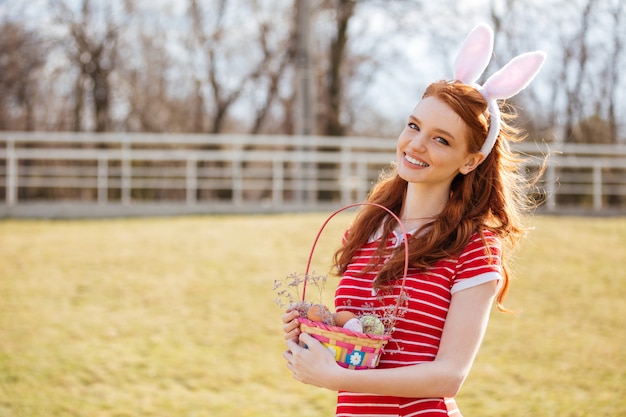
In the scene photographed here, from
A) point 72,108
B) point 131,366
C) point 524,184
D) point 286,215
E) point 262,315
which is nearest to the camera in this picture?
point 524,184

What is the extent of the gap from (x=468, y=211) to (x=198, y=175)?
48.5ft

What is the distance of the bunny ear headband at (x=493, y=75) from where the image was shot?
6.01ft

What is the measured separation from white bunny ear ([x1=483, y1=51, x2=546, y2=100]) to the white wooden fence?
9735 mm

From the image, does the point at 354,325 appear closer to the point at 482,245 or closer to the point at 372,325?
the point at 372,325

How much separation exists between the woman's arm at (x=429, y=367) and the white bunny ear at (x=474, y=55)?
2.02 feet

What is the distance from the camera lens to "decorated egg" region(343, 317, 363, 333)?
165 centimetres

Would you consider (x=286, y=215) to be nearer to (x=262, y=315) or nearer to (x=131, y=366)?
(x=262, y=315)

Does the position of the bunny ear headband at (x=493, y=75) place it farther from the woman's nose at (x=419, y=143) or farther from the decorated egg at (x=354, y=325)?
the decorated egg at (x=354, y=325)

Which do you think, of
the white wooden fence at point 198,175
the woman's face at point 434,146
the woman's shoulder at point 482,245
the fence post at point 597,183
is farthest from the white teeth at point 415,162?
the fence post at point 597,183

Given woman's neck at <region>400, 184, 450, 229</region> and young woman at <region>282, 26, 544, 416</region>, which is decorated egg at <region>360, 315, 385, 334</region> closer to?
young woman at <region>282, 26, 544, 416</region>

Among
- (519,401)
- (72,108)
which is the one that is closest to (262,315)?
(519,401)

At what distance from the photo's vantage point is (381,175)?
236cm

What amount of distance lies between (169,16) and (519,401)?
1960 cm

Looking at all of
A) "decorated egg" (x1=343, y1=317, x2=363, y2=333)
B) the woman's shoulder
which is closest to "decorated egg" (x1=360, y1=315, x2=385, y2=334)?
"decorated egg" (x1=343, y1=317, x2=363, y2=333)
